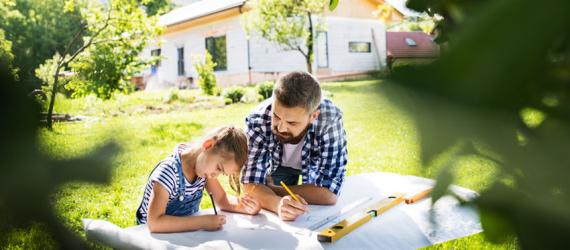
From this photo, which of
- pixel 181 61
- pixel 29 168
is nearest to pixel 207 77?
pixel 181 61

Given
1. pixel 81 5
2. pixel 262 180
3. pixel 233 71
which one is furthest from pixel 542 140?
pixel 233 71

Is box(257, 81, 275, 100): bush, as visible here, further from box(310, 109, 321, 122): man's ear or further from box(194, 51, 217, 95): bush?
box(310, 109, 321, 122): man's ear

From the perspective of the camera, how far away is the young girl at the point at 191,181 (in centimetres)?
262

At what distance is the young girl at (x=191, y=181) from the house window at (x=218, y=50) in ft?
46.4

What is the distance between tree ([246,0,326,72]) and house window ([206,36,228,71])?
2.28 metres

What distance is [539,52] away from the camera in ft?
0.84

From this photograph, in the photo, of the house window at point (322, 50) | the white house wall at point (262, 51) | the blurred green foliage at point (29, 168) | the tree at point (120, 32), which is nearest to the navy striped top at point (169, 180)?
the blurred green foliage at point (29, 168)

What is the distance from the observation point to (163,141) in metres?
6.69

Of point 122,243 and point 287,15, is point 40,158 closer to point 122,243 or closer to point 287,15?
point 122,243

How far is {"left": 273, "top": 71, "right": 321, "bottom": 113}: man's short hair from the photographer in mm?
2766

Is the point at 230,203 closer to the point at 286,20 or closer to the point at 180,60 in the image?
the point at 286,20

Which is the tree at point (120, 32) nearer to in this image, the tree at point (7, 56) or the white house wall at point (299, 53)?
the white house wall at point (299, 53)

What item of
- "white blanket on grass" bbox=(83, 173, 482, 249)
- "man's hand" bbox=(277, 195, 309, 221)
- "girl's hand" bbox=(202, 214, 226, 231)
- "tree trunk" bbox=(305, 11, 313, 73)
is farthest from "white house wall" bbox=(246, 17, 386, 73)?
"girl's hand" bbox=(202, 214, 226, 231)

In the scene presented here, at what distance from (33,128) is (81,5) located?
8.74 m
